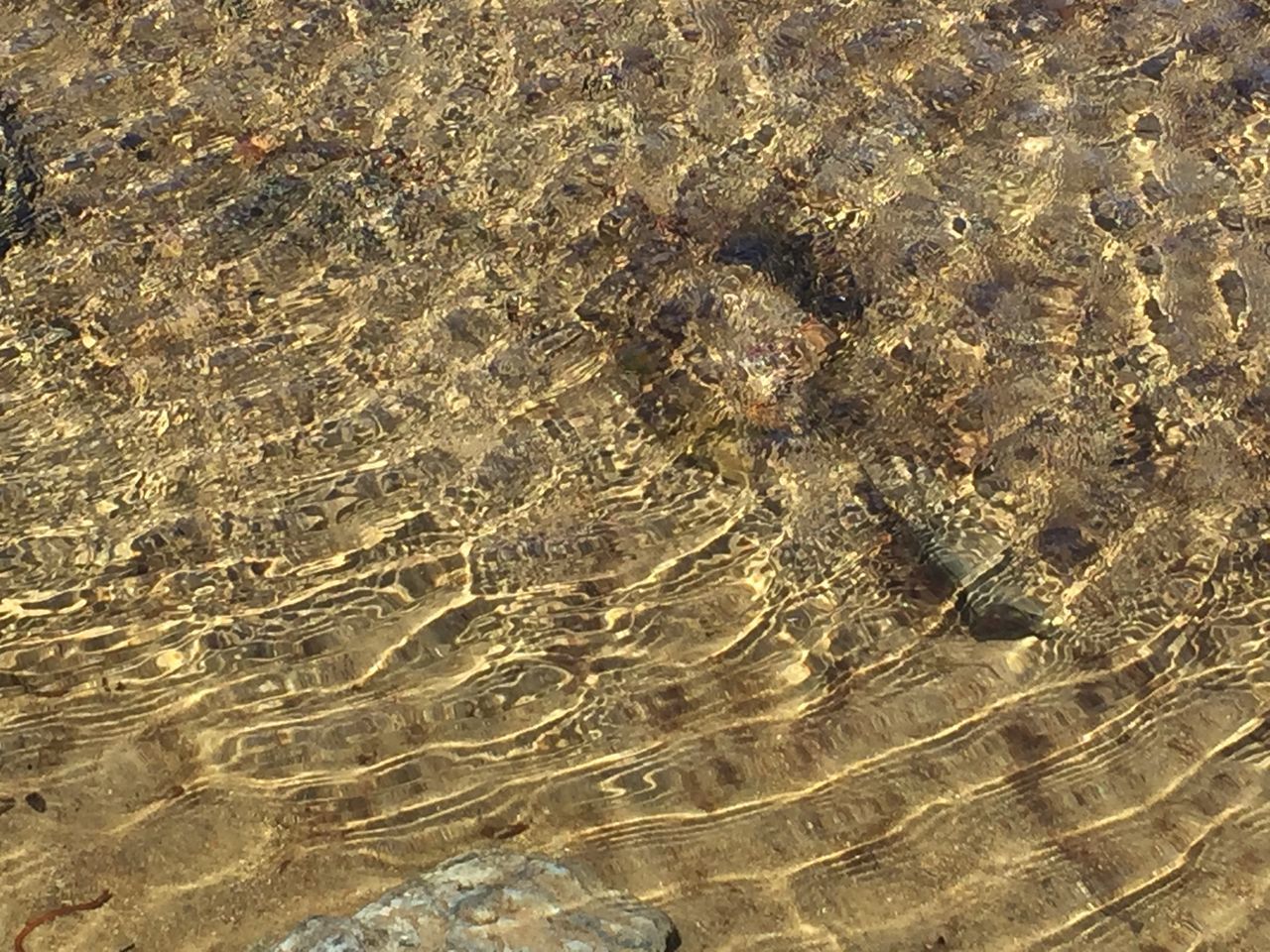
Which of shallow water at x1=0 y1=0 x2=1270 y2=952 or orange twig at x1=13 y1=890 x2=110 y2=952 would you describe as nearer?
orange twig at x1=13 y1=890 x2=110 y2=952

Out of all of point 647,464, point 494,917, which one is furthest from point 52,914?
point 647,464

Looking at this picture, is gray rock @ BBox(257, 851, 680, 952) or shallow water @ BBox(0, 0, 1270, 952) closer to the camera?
gray rock @ BBox(257, 851, 680, 952)

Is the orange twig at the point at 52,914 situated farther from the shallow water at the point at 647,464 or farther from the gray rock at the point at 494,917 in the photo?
the gray rock at the point at 494,917

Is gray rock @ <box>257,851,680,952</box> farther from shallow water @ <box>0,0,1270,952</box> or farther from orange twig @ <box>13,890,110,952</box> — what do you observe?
orange twig @ <box>13,890,110,952</box>

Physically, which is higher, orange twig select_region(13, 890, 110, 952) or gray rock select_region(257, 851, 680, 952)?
orange twig select_region(13, 890, 110, 952)

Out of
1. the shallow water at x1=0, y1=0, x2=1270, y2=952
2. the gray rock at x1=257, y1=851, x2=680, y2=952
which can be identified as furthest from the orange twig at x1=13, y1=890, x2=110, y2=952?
the gray rock at x1=257, y1=851, x2=680, y2=952

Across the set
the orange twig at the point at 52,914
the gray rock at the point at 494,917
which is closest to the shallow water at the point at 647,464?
the orange twig at the point at 52,914

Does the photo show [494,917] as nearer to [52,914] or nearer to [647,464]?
[52,914]
